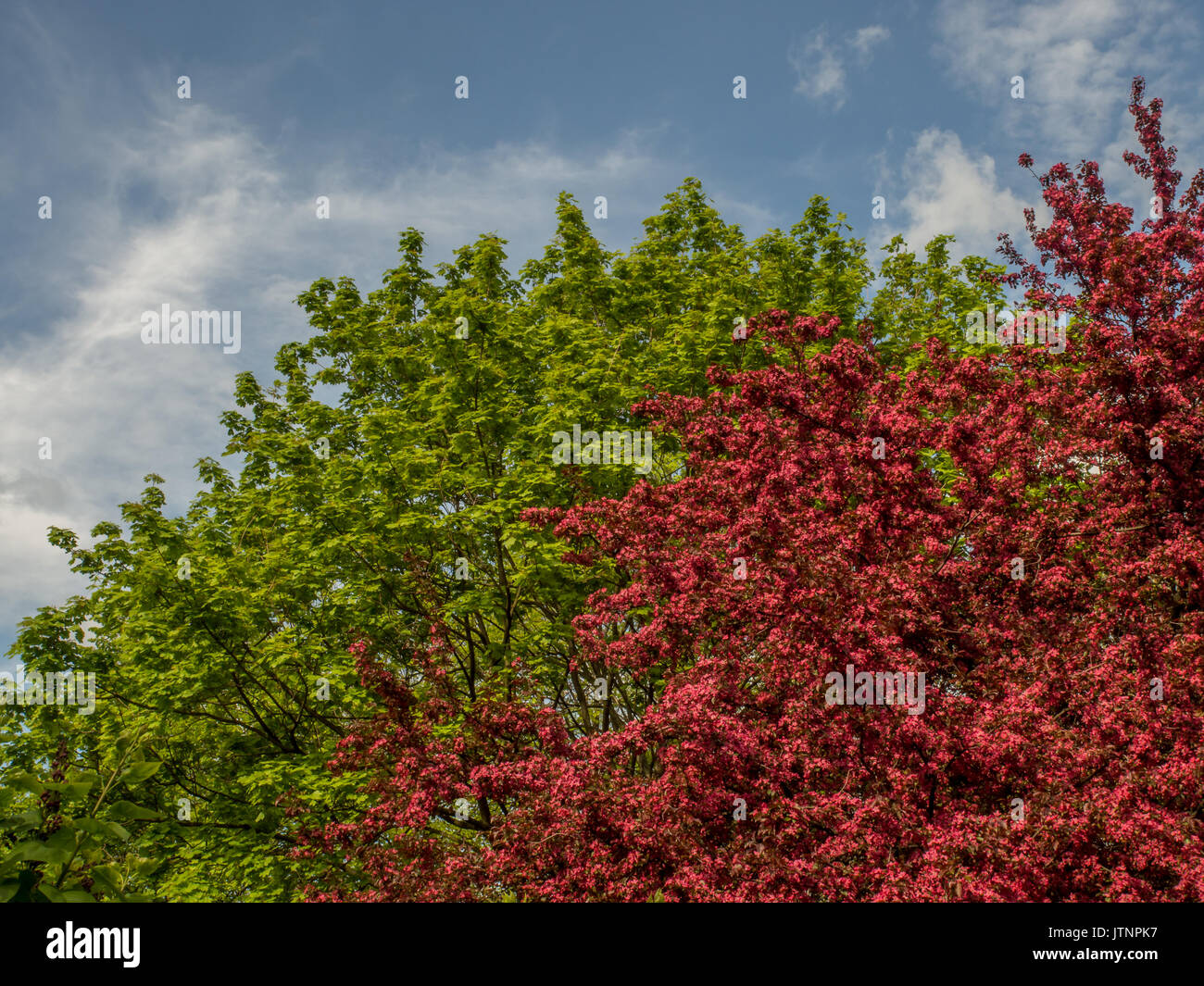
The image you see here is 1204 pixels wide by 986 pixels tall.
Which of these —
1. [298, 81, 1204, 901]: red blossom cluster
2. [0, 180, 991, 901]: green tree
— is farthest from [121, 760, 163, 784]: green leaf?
[0, 180, 991, 901]: green tree

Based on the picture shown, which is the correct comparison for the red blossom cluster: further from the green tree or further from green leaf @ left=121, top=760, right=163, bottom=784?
green leaf @ left=121, top=760, right=163, bottom=784

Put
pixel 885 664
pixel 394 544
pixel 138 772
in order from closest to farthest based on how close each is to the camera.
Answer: pixel 138 772 → pixel 885 664 → pixel 394 544

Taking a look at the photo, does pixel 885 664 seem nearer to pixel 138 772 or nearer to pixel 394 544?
pixel 138 772

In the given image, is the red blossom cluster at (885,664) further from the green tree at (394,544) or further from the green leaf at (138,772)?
the green leaf at (138,772)

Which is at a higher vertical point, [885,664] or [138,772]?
[138,772]

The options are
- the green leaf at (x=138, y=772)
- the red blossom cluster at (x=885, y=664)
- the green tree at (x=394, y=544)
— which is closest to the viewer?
the green leaf at (x=138, y=772)

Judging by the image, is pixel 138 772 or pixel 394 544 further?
pixel 394 544

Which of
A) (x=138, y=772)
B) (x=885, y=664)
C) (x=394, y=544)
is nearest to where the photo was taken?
(x=138, y=772)

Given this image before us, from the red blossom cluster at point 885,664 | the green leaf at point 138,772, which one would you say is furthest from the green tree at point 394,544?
the green leaf at point 138,772

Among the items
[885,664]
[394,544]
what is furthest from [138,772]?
[394,544]

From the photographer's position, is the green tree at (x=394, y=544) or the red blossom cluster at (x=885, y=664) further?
the green tree at (x=394, y=544)
